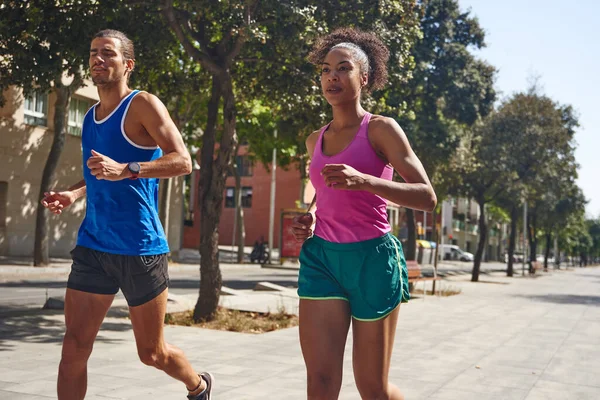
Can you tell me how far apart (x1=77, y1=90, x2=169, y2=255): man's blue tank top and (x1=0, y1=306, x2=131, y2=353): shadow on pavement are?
419cm

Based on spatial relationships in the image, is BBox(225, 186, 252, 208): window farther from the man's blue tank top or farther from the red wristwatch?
the red wristwatch

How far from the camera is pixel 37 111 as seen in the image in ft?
93.7

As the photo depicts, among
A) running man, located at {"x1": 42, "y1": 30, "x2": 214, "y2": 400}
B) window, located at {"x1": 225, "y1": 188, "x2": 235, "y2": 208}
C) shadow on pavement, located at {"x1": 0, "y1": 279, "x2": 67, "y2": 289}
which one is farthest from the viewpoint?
window, located at {"x1": 225, "y1": 188, "x2": 235, "y2": 208}

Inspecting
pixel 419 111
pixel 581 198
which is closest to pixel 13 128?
pixel 419 111

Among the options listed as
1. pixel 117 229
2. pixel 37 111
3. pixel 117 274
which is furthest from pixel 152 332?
pixel 37 111

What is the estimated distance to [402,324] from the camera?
10.9 metres

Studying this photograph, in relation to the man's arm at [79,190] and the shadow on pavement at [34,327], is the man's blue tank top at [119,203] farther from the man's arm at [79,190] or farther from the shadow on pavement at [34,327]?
the shadow on pavement at [34,327]

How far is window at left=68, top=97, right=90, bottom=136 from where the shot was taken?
1198 inches

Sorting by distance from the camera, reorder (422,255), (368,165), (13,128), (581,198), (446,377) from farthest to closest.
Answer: (581,198)
(422,255)
(13,128)
(446,377)
(368,165)

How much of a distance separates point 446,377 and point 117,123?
4.07 m

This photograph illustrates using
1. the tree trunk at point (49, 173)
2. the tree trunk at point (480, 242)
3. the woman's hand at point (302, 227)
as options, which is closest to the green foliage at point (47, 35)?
the woman's hand at point (302, 227)

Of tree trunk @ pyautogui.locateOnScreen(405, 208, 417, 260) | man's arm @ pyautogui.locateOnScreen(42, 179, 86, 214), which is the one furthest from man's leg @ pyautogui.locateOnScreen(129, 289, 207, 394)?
tree trunk @ pyautogui.locateOnScreen(405, 208, 417, 260)

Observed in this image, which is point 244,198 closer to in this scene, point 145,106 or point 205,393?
point 205,393

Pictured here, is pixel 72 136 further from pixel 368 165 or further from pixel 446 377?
pixel 368 165
